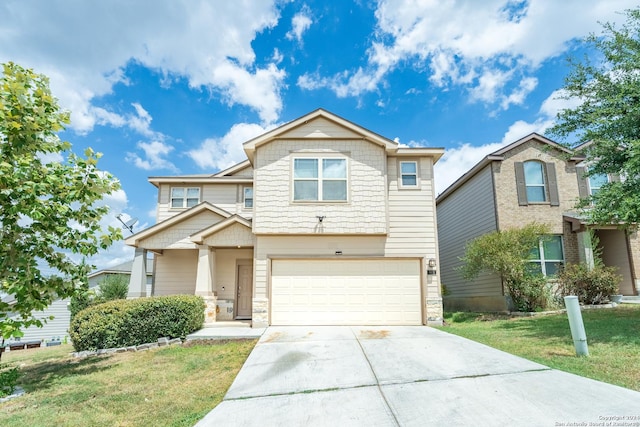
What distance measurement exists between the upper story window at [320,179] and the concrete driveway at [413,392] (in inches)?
219

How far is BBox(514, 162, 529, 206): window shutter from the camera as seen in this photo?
1473 cm

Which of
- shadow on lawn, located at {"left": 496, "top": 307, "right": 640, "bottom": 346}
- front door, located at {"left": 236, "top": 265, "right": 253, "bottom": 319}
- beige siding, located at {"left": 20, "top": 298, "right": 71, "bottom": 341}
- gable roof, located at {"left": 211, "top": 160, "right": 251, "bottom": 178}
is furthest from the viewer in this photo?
beige siding, located at {"left": 20, "top": 298, "right": 71, "bottom": 341}

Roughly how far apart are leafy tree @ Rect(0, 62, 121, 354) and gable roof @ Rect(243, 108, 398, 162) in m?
6.97

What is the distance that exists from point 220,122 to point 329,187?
9.09m

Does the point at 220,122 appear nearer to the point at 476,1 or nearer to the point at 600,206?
the point at 476,1

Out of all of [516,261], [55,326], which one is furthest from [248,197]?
[55,326]

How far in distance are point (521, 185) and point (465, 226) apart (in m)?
3.53

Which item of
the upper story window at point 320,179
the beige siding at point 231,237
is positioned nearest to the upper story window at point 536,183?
the upper story window at point 320,179

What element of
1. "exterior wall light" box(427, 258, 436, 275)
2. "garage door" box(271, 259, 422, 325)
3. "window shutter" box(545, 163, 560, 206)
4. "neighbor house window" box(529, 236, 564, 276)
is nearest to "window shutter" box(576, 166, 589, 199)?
"window shutter" box(545, 163, 560, 206)

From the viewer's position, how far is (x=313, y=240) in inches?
478

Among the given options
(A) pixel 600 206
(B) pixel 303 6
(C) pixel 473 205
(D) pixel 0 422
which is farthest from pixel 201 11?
(C) pixel 473 205

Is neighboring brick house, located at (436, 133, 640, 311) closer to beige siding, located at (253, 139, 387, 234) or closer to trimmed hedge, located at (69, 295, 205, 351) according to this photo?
beige siding, located at (253, 139, 387, 234)

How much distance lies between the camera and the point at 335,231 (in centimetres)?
1195

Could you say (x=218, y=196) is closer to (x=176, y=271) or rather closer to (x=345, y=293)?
(x=176, y=271)
